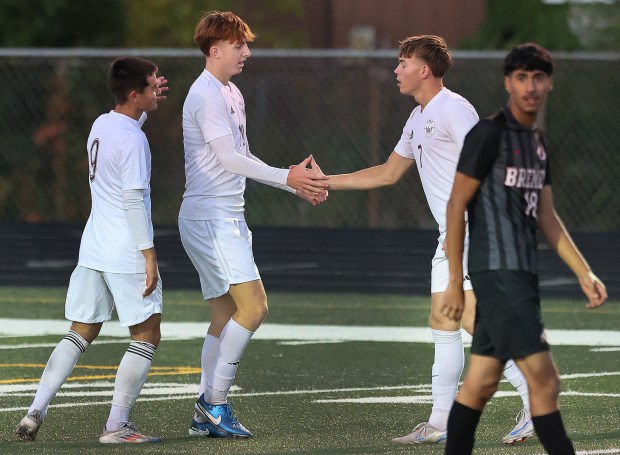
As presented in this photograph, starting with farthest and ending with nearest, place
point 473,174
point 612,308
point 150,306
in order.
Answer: point 612,308 < point 150,306 < point 473,174

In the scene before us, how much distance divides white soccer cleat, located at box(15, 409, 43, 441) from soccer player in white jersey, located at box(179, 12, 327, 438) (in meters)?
0.78

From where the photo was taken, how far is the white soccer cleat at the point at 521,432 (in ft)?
24.5

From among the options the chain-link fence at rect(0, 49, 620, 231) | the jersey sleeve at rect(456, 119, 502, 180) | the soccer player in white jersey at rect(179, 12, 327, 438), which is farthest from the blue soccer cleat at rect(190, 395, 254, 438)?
the chain-link fence at rect(0, 49, 620, 231)

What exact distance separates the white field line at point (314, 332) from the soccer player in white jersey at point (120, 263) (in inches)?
163

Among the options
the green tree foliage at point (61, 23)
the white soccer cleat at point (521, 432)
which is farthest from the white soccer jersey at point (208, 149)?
the green tree foliage at point (61, 23)

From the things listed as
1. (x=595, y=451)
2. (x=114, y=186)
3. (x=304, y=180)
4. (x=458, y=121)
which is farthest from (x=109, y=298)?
(x=595, y=451)

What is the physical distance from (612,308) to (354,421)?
21.9ft

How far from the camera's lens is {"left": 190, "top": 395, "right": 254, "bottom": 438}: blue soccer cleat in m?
7.72

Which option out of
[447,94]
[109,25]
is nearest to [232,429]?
[447,94]

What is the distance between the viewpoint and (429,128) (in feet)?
25.3

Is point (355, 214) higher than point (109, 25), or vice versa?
point (109, 25)

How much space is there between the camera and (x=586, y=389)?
924 cm

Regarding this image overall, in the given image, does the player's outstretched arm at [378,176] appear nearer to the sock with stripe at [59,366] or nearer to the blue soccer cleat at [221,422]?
the blue soccer cleat at [221,422]

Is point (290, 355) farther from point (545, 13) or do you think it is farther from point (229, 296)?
point (545, 13)
